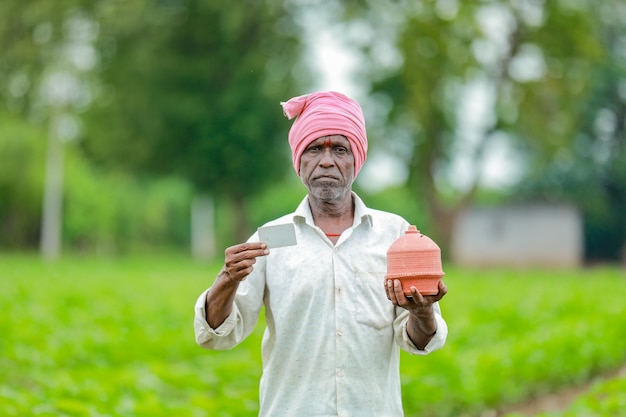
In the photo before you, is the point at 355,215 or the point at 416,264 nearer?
the point at 416,264

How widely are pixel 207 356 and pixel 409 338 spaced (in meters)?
7.08

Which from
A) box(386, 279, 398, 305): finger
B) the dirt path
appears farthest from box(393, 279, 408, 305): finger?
the dirt path

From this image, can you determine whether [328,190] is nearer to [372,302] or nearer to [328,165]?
[328,165]

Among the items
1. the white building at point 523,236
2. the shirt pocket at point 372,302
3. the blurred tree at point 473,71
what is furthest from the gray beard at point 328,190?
the white building at point 523,236

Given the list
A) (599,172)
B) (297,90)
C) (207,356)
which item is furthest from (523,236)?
(207,356)

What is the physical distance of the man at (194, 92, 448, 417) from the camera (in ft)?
9.39

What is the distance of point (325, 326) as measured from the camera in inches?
114

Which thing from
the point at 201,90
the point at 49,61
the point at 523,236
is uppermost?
the point at 49,61

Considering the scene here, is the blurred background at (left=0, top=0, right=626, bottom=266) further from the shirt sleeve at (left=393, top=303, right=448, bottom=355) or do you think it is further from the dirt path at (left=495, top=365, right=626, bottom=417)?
the shirt sleeve at (left=393, top=303, right=448, bottom=355)

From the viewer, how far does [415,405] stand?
22.5ft

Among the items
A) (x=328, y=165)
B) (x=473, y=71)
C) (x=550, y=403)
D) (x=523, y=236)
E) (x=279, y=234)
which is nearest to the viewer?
(x=279, y=234)

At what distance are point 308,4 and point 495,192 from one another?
2874cm

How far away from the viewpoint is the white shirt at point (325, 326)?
A: 2.87m

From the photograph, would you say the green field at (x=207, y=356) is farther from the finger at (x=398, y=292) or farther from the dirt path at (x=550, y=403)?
the finger at (x=398, y=292)
